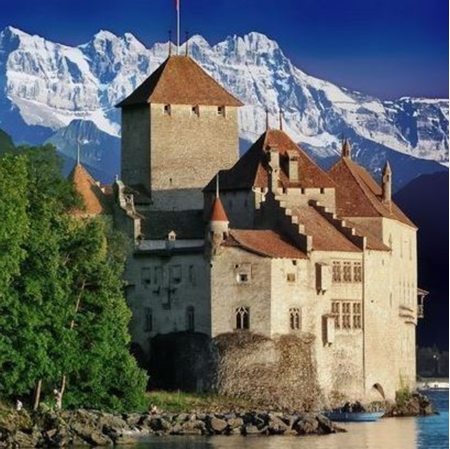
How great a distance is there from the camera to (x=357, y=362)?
341 ft

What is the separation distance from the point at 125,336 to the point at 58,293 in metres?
3.83

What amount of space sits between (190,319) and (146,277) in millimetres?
3002

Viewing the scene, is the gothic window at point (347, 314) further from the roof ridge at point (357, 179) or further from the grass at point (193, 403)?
the grass at point (193, 403)

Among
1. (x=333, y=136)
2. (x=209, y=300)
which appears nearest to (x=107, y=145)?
(x=333, y=136)

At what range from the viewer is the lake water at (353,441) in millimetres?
85500

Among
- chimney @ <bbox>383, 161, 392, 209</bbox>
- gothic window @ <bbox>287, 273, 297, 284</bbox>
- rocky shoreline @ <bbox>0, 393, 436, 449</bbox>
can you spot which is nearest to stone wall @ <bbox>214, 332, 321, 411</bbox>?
gothic window @ <bbox>287, 273, 297, 284</bbox>

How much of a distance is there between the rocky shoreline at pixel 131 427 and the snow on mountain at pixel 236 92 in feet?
52.3

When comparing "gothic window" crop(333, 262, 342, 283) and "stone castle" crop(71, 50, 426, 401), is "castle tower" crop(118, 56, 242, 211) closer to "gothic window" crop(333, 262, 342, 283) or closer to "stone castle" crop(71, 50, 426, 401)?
"stone castle" crop(71, 50, 426, 401)

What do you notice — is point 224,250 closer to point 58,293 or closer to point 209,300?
point 209,300

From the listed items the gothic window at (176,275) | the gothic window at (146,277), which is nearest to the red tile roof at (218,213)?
the gothic window at (176,275)

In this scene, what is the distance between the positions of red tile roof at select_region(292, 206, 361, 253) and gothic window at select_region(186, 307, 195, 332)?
480 centimetres

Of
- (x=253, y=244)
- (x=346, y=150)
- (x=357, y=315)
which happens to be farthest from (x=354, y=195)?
(x=253, y=244)

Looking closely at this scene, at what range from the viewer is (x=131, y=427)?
8888cm

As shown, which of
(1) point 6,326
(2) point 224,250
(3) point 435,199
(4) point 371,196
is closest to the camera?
(1) point 6,326
